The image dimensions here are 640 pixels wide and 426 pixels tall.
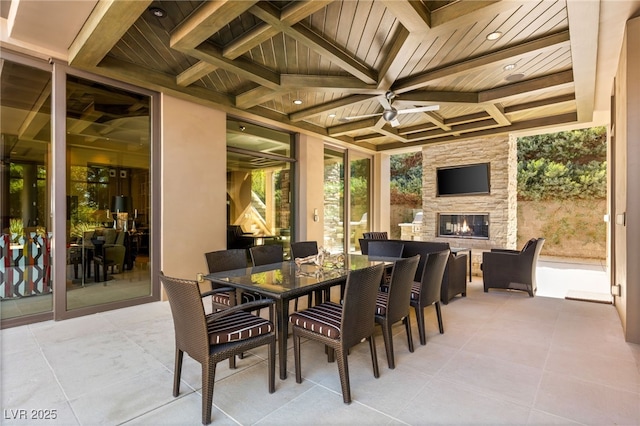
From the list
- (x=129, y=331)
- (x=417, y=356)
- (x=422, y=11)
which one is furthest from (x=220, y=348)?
(x=422, y=11)

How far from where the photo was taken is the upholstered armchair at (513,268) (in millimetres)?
4910

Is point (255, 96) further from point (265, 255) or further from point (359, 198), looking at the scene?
point (359, 198)

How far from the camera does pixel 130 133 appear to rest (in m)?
4.41

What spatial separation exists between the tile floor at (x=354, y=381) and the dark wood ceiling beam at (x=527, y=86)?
119 inches

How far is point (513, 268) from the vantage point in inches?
197

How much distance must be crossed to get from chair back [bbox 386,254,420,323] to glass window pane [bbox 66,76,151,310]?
3.44 meters

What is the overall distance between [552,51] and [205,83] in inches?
165

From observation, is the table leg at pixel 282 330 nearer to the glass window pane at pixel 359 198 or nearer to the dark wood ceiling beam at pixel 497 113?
the dark wood ceiling beam at pixel 497 113

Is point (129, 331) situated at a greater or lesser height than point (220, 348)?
lesser

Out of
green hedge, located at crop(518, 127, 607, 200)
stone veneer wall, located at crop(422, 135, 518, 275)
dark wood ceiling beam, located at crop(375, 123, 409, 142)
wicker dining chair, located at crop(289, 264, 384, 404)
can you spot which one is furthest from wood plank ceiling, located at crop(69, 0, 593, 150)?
green hedge, located at crop(518, 127, 607, 200)

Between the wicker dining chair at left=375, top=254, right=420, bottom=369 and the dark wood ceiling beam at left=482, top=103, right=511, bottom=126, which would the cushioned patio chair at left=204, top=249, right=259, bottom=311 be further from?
the dark wood ceiling beam at left=482, top=103, right=511, bottom=126

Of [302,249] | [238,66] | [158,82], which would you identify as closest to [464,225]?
[302,249]

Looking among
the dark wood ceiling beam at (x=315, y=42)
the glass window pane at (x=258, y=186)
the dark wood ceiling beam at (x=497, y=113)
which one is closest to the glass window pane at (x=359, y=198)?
the glass window pane at (x=258, y=186)

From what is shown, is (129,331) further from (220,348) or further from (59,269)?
(220,348)
